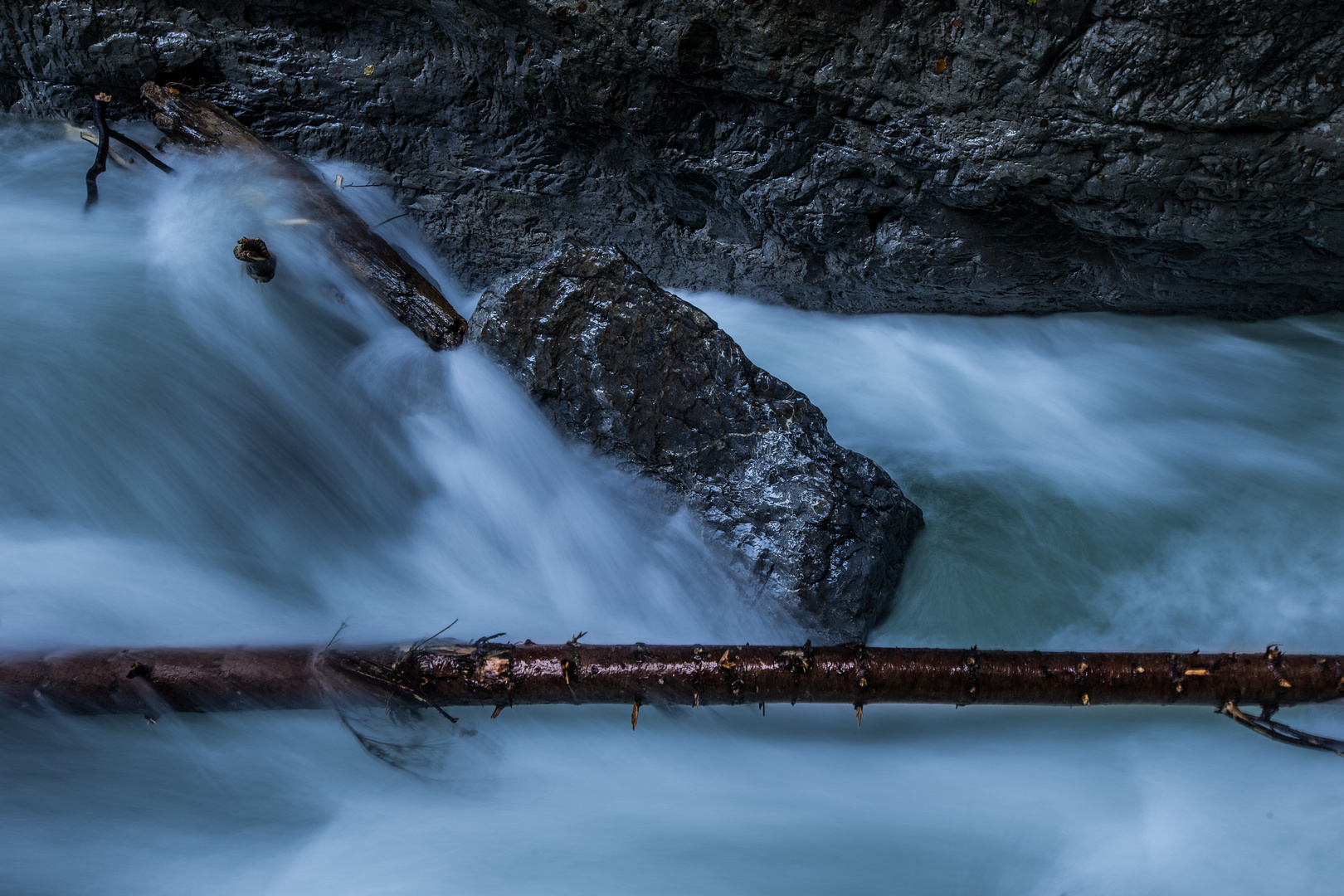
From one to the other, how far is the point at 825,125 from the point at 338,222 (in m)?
2.37

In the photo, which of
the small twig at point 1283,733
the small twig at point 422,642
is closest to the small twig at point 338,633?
the small twig at point 422,642

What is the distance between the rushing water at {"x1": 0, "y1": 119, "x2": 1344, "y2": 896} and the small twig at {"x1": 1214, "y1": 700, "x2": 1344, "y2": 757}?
8 centimetres

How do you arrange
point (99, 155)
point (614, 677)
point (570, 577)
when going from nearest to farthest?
point (614, 677)
point (570, 577)
point (99, 155)

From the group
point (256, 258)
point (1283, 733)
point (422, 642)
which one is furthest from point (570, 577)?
point (1283, 733)

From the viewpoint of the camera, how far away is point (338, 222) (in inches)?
153

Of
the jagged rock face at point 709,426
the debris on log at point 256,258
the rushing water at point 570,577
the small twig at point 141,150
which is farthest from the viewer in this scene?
the small twig at point 141,150

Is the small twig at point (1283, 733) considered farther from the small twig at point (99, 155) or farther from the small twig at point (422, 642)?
the small twig at point (99, 155)

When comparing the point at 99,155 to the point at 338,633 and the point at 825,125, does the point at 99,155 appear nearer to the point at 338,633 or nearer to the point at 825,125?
the point at 338,633

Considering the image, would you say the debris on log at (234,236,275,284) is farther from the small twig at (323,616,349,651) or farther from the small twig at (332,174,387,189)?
the small twig at (323,616,349,651)

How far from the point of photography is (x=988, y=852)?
91.7 inches

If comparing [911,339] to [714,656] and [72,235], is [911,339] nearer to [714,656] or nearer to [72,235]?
[714,656]

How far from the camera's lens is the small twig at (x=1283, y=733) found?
2379mm

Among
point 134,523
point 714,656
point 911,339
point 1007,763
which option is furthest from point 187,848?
point 911,339

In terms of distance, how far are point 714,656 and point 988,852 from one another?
3.20 feet
